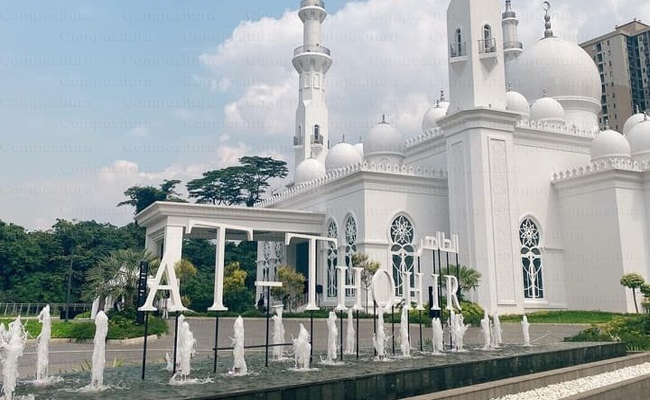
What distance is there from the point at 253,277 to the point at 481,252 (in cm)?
2580

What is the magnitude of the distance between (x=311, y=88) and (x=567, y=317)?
20.5 metres

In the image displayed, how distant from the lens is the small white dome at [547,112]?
1160 inches

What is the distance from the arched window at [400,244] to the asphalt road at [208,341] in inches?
182

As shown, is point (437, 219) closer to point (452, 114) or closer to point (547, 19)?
point (452, 114)

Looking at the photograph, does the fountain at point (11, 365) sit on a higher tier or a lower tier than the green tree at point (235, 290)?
lower

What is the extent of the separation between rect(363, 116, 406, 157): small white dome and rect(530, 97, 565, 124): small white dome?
6850 millimetres

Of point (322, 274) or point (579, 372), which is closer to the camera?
point (579, 372)

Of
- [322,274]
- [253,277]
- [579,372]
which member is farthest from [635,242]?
[253,277]

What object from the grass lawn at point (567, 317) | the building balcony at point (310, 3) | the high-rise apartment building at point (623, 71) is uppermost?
the high-rise apartment building at point (623, 71)

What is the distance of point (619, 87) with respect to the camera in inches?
2911

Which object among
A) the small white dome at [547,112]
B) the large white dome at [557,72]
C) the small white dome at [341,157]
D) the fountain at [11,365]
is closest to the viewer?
the fountain at [11,365]

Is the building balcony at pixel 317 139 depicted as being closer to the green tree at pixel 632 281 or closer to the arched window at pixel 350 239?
the arched window at pixel 350 239

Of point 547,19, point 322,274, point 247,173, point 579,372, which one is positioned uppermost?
point 547,19

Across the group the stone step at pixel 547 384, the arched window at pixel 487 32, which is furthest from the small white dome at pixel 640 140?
the stone step at pixel 547 384
